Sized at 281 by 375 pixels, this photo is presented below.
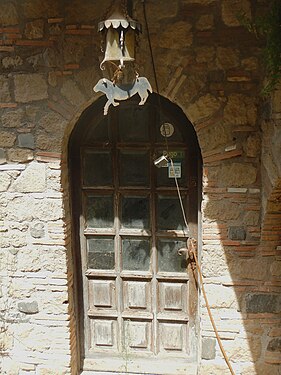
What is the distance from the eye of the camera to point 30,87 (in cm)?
342

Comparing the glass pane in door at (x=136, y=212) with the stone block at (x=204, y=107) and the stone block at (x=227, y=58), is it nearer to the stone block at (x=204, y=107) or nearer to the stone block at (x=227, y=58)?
the stone block at (x=204, y=107)

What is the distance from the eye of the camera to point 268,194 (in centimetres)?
309

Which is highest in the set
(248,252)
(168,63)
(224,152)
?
(168,63)

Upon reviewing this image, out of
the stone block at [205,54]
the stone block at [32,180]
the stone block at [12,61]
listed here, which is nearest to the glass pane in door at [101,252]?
the stone block at [32,180]

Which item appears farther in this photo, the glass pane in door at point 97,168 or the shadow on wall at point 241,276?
the glass pane in door at point 97,168

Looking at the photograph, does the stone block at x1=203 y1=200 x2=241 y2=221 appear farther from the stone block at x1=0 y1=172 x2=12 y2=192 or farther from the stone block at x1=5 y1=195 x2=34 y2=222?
the stone block at x1=0 y1=172 x2=12 y2=192

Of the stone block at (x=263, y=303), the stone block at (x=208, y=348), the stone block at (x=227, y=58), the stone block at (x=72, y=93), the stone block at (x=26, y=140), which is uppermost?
the stone block at (x=227, y=58)

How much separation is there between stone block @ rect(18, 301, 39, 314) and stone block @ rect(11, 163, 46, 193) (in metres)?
0.92

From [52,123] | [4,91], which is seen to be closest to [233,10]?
[52,123]

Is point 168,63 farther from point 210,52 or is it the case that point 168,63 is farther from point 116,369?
point 116,369

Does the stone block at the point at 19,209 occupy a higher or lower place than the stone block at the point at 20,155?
lower

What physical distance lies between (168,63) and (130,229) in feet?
4.47

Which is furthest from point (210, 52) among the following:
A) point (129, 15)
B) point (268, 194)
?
point (268, 194)

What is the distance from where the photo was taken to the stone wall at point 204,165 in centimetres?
322
